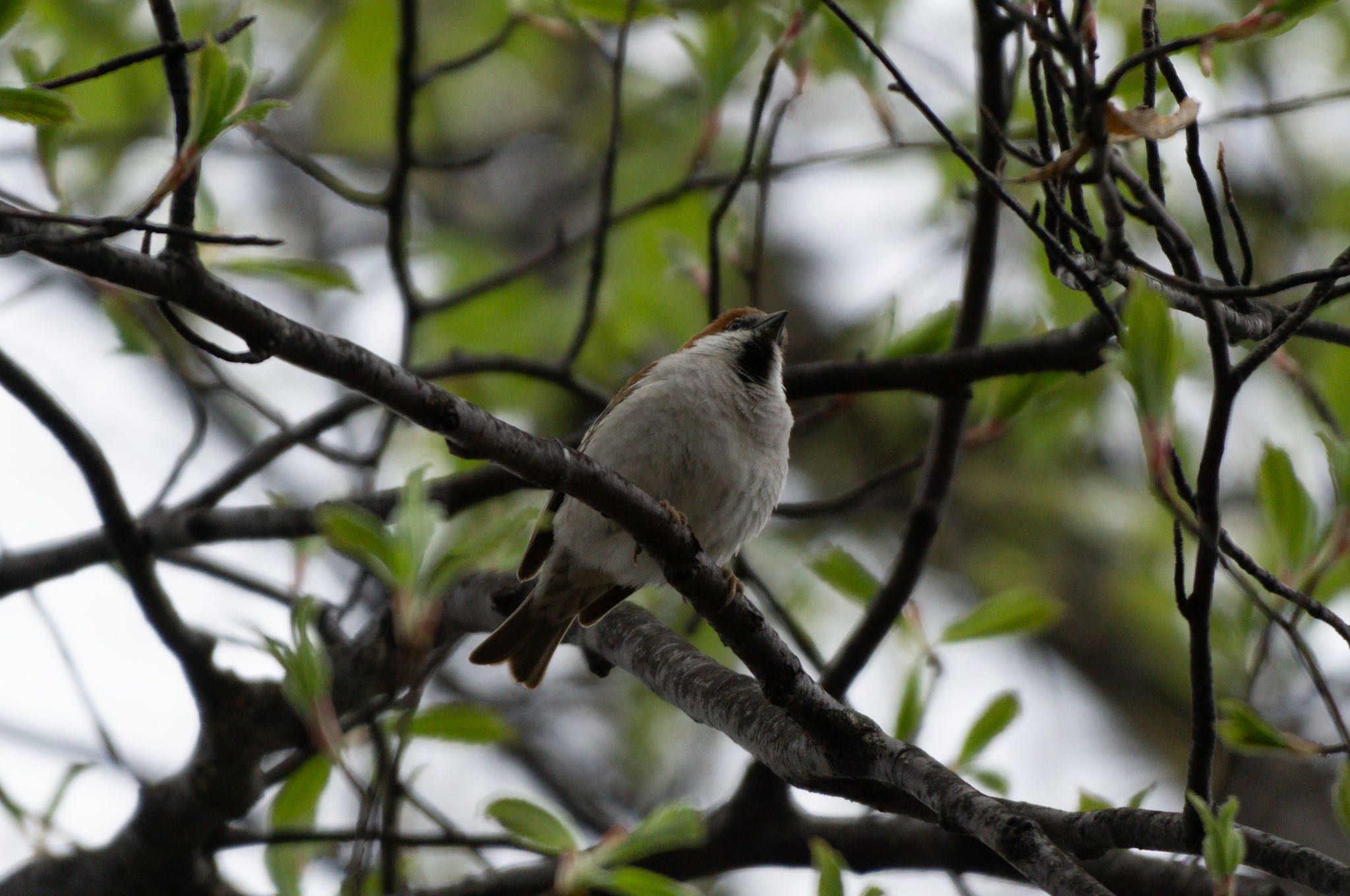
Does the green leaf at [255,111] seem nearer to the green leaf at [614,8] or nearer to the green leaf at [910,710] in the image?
the green leaf at [614,8]

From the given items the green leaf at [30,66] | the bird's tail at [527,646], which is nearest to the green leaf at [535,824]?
the bird's tail at [527,646]

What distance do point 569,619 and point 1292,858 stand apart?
2.58m

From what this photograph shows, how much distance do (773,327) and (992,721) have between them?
1.83 meters

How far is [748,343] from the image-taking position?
15.2ft

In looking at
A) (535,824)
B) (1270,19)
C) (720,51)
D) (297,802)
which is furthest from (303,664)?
(720,51)

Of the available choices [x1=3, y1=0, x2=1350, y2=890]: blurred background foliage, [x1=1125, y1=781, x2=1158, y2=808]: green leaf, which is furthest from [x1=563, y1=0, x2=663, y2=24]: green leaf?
[x1=1125, y1=781, x2=1158, y2=808]: green leaf

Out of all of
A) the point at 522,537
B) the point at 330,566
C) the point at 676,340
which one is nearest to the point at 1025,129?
the point at 522,537

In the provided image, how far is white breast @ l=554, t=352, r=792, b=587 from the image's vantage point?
13.0ft

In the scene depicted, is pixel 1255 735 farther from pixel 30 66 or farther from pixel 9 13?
pixel 30 66

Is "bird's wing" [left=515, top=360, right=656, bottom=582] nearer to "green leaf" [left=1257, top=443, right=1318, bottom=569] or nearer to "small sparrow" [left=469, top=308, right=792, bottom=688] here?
"small sparrow" [left=469, top=308, right=792, bottom=688]

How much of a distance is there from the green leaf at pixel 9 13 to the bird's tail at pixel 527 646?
8.12ft

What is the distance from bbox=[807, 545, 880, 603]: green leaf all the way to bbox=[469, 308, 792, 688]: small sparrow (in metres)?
0.32

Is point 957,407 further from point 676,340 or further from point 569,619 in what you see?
point 676,340

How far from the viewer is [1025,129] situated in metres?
3.95
